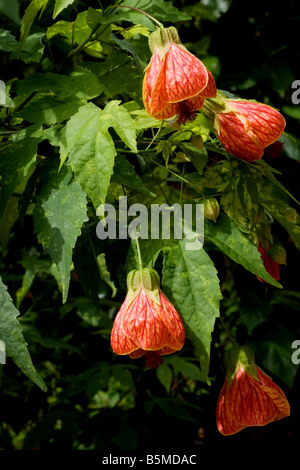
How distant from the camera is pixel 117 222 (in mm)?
742

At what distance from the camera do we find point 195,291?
64 cm

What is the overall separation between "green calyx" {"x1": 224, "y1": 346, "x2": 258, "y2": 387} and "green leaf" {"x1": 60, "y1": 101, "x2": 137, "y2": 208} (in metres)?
0.35

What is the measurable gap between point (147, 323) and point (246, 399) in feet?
0.67

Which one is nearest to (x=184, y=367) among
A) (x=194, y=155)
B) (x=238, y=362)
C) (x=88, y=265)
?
(x=238, y=362)

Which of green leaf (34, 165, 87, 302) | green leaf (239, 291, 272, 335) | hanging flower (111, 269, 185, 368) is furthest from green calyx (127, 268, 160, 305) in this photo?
green leaf (239, 291, 272, 335)

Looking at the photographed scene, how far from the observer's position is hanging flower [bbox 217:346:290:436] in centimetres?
74

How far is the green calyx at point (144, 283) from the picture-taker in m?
0.66

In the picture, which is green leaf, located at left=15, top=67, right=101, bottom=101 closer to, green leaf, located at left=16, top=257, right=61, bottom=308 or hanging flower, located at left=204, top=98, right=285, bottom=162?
hanging flower, located at left=204, top=98, right=285, bottom=162

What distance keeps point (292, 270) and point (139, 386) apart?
593 mm

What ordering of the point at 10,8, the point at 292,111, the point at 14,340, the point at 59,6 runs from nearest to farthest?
the point at 10,8, the point at 14,340, the point at 59,6, the point at 292,111

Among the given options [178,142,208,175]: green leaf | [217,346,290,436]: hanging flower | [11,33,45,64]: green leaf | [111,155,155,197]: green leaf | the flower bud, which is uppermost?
[11,33,45,64]: green leaf

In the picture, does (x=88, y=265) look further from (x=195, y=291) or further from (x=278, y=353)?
(x=278, y=353)

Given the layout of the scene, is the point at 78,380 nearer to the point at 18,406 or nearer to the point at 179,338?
the point at 18,406

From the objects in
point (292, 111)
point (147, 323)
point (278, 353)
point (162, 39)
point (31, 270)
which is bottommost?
point (278, 353)
